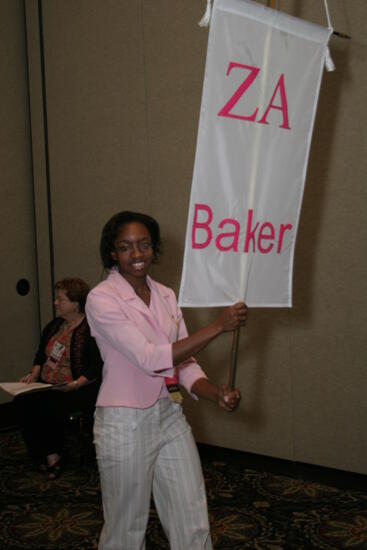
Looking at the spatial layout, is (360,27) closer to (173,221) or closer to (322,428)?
(173,221)

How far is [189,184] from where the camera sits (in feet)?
14.9

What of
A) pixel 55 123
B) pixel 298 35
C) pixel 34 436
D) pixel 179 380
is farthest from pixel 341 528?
pixel 55 123

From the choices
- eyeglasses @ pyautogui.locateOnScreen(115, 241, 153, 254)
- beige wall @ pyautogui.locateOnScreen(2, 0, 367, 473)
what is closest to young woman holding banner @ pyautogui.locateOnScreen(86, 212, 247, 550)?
eyeglasses @ pyautogui.locateOnScreen(115, 241, 153, 254)

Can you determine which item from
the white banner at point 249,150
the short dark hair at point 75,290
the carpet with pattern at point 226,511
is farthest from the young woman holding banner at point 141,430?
the short dark hair at point 75,290

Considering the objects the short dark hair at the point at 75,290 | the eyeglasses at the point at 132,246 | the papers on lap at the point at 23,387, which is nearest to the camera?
the eyeglasses at the point at 132,246

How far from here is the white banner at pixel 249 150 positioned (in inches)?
74.9

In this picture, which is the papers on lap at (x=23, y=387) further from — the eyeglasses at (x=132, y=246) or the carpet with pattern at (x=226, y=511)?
the eyeglasses at (x=132, y=246)

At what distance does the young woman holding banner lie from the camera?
2076 mm

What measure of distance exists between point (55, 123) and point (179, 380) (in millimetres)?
3688

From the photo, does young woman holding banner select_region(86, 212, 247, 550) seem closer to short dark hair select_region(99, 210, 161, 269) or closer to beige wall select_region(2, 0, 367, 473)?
short dark hair select_region(99, 210, 161, 269)

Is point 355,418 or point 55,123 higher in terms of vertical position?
point 55,123

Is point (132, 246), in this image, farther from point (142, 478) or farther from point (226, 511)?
point (226, 511)

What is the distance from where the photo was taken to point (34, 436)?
4219mm

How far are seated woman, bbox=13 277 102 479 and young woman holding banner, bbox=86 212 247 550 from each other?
2.05m
